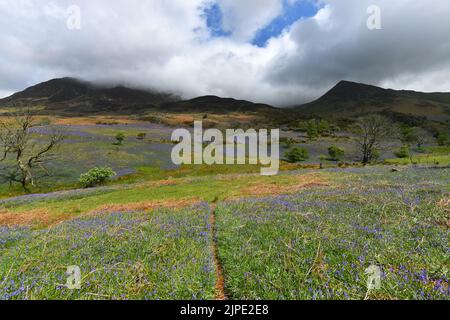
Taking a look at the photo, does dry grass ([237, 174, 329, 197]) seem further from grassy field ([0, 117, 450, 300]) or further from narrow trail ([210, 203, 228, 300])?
Answer: narrow trail ([210, 203, 228, 300])

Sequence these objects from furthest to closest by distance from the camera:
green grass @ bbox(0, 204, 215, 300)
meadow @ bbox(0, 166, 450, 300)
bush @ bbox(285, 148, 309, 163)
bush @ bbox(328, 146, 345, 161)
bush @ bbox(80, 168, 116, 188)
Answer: bush @ bbox(328, 146, 345, 161)
bush @ bbox(285, 148, 309, 163)
bush @ bbox(80, 168, 116, 188)
green grass @ bbox(0, 204, 215, 300)
meadow @ bbox(0, 166, 450, 300)

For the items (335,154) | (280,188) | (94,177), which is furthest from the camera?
(335,154)

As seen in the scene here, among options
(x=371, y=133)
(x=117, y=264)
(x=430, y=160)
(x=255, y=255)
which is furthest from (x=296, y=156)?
(x=117, y=264)

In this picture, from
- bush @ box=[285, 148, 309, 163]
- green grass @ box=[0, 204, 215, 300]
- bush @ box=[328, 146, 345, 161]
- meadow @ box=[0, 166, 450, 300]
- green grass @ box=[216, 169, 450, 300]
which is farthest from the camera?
bush @ box=[328, 146, 345, 161]

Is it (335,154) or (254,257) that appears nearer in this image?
(254,257)

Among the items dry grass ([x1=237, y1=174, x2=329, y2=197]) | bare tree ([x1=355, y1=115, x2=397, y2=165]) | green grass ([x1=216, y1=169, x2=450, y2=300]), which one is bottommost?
dry grass ([x1=237, y1=174, x2=329, y2=197])

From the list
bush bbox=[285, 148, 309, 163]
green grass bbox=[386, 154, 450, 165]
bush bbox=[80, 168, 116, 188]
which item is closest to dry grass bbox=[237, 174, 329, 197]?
green grass bbox=[386, 154, 450, 165]

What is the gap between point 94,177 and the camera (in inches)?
1500

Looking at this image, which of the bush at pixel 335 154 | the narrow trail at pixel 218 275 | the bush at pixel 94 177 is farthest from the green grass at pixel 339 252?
the bush at pixel 335 154

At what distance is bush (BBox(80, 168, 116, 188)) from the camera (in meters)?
37.9

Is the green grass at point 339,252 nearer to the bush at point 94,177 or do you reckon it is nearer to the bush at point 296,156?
the bush at point 94,177

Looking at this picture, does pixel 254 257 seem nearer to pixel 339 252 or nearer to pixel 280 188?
pixel 339 252
